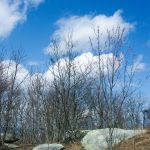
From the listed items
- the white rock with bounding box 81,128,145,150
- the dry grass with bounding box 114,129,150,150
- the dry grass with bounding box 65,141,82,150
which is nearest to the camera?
the dry grass with bounding box 114,129,150,150

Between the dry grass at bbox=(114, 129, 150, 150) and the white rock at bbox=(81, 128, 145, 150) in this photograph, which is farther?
the white rock at bbox=(81, 128, 145, 150)

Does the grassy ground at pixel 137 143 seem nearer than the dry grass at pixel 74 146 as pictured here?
Yes

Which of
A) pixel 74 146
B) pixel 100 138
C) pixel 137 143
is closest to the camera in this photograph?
pixel 137 143

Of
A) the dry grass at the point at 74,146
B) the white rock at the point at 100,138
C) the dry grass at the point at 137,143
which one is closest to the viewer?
the dry grass at the point at 137,143

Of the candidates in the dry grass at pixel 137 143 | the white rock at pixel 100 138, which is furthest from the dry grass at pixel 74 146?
the dry grass at pixel 137 143

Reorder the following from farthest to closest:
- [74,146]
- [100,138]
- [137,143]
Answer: [74,146]
[100,138]
[137,143]

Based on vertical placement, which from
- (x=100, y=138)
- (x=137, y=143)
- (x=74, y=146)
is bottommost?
(x=74, y=146)

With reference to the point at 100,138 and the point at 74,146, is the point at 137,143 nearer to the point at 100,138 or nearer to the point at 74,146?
the point at 100,138


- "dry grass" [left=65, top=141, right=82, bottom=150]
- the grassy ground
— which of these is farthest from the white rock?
"dry grass" [left=65, top=141, right=82, bottom=150]

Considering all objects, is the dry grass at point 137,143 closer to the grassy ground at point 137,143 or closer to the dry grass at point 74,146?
the grassy ground at point 137,143

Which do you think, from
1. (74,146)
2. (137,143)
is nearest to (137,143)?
(137,143)

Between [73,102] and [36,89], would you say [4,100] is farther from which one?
[36,89]

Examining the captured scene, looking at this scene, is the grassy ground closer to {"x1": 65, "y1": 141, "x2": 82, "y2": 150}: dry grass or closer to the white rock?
the white rock

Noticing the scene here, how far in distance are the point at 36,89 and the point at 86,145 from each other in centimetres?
2304
